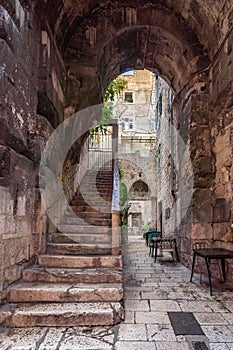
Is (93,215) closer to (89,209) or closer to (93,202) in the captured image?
(89,209)

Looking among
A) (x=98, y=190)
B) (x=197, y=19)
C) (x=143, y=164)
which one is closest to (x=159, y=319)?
(x=98, y=190)

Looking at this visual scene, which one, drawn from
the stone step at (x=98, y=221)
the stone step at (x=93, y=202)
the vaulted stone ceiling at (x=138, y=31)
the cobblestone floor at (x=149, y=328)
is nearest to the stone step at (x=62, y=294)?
the cobblestone floor at (x=149, y=328)

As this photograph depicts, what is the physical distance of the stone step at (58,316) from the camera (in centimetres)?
222

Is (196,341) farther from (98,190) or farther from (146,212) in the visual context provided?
(146,212)

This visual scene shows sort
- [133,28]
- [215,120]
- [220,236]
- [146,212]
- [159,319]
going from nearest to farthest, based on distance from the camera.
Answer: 1. [159,319]
2. [220,236]
3. [215,120]
4. [133,28]
5. [146,212]

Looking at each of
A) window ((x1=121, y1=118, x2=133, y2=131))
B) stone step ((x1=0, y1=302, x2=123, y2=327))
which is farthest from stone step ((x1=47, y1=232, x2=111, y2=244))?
window ((x1=121, y1=118, x2=133, y2=131))

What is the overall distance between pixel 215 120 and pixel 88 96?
85.8 inches

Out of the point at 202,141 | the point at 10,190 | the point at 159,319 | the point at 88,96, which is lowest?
the point at 159,319

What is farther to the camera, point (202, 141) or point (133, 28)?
point (133, 28)

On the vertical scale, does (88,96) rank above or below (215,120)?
above

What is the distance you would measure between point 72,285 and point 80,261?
1.32ft

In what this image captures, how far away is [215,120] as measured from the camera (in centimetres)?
425

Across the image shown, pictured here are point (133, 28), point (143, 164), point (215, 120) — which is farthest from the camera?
point (143, 164)

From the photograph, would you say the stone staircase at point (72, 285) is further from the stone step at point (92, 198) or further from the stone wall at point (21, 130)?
the stone step at point (92, 198)
